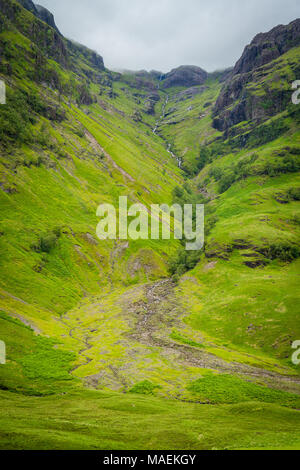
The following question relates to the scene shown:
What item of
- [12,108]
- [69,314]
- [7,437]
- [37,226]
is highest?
[12,108]

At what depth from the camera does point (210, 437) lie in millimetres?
27984

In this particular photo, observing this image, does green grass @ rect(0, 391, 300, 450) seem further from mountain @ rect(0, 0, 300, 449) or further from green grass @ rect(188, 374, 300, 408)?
Answer: green grass @ rect(188, 374, 300, 408)

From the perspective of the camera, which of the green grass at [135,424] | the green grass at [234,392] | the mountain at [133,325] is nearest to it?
the green grass at [135,424]

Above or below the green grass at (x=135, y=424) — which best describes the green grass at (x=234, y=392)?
below

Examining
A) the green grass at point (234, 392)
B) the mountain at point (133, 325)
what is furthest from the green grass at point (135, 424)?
the green grass at point (234, 392)

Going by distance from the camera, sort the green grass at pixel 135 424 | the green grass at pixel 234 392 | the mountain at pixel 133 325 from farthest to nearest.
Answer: the green grass at pixel 234 392 < the mountain at pixel 133 325 < the green grass at pixel 135 424

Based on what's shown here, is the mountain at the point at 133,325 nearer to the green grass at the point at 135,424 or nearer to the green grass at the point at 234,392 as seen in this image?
the green grass at the point at 135,424

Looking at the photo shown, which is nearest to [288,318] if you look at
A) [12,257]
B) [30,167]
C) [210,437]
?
[210,437]

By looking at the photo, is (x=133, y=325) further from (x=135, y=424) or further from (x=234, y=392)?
(x=135, y=424)

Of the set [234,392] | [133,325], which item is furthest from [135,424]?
[133,325]

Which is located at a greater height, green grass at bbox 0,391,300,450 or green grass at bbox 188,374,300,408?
green grass at bbox 0,391,300,450

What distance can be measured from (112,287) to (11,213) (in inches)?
2437

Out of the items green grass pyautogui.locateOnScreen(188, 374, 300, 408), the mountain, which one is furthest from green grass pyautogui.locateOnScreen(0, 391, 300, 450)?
green grass pyautogui.locateOnScreen(188, 374, 300, 408)

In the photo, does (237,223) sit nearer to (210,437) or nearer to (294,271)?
(294,271)
